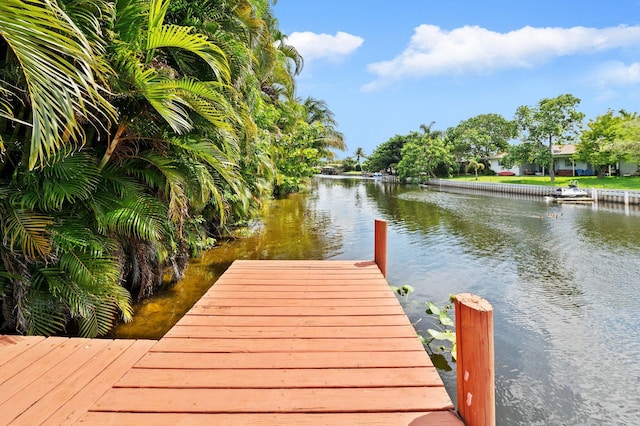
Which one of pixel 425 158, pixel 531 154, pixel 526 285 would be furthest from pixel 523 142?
pixel 526 285

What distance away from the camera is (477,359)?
1955mm

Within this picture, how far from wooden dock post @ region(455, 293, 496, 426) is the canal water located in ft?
7.02

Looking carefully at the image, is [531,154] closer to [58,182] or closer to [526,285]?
[526,285]

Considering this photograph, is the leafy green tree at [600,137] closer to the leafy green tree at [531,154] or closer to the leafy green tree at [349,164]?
the leafy green tree at [531,154]

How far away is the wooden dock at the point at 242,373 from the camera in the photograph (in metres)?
2.10

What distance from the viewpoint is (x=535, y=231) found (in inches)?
516

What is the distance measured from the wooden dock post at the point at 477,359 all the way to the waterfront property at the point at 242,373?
0.52ft

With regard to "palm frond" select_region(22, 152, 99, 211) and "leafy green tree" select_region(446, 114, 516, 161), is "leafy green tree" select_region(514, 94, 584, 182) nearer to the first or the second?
"leafy green tree" select_region(446, 114, 516, 161)

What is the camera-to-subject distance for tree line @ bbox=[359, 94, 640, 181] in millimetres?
27817

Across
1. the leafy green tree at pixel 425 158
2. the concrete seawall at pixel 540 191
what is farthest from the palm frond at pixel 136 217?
the leafy green tree at pixel 425 158

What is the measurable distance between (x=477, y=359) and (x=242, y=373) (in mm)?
1540

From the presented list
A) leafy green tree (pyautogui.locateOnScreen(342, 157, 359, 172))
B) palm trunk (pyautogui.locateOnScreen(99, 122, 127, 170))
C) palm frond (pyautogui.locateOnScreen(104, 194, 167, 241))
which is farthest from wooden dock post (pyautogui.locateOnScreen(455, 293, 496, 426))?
leafy green tree (pyautogui.locateOnScreen(342, 157, 359, 172))

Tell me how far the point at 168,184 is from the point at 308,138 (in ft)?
59.9

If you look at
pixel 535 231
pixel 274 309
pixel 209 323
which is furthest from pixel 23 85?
pixel 535 231
